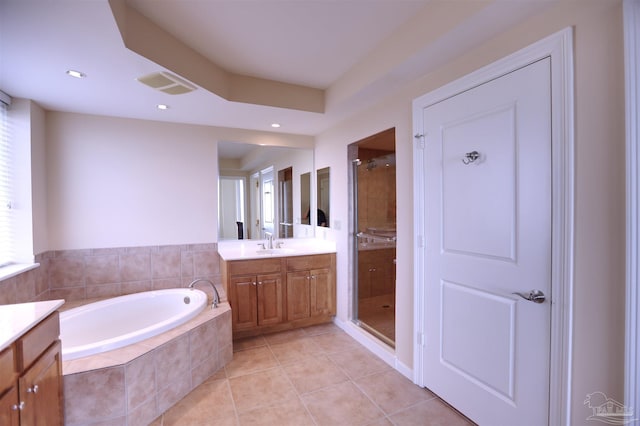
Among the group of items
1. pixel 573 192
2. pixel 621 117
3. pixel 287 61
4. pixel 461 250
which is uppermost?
pixel 287 61

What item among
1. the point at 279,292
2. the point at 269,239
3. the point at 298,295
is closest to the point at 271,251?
the point at 269,239

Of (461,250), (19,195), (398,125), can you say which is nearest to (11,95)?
(19,195)

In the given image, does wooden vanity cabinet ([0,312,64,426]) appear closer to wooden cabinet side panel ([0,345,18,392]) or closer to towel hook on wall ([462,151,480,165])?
wooden cabinet side panel ([0,345,18,392])

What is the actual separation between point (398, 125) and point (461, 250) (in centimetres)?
113

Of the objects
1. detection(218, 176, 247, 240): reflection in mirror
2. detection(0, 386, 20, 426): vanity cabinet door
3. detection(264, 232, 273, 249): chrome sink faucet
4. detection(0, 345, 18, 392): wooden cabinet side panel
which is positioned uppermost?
detection(218, 176, 247, 240): reflection in mirror

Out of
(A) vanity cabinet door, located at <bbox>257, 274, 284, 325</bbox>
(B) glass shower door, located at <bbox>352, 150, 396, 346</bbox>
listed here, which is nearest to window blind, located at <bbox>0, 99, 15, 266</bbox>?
(A) vanity cabinet door, located at <bbox>257, 274, 284, 325</bbox>

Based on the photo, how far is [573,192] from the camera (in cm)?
131

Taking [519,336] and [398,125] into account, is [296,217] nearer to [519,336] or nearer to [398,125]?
[398,125]

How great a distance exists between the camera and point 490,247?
168cm

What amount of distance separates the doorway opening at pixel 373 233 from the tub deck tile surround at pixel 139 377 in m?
1.66

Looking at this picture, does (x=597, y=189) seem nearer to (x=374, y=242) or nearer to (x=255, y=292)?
(x=374, y=242)

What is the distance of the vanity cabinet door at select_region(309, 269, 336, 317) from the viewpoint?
332 centimetres

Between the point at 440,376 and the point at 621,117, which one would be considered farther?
the point at 440,376

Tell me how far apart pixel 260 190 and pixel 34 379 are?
259 centimetres
